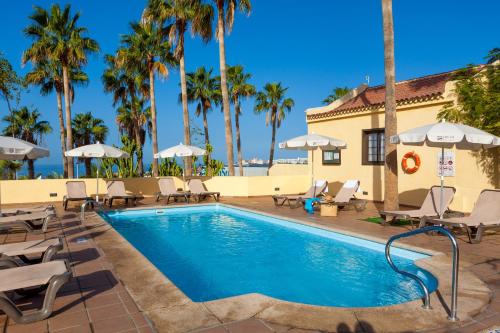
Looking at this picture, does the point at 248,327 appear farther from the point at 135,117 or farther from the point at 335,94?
the point at 335,94

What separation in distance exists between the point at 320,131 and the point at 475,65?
22.9ft

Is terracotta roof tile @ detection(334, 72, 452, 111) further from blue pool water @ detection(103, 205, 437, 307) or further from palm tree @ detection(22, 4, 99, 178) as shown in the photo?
palm tree @ detection(22, 4, 99, 178)

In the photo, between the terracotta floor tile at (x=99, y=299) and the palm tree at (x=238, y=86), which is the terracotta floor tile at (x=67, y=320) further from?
the palm tree at (x=238, y=86)

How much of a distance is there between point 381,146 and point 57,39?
18584mm

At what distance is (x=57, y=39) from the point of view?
2067 centimetres

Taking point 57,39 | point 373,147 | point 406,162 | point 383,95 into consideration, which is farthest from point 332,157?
point 57,39

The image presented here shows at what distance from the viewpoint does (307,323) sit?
11.8ft

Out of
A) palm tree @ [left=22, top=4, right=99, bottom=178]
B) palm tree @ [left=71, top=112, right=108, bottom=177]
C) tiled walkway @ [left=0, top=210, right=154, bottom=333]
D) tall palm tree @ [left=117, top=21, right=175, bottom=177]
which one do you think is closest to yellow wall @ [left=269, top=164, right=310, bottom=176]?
tall palm tree @ [left=117, top=21, right=175, bottom=177]

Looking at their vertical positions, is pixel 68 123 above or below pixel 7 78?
below

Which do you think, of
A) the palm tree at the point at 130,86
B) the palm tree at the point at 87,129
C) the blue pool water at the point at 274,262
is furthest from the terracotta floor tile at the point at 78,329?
the palm tree at the point at 87,129

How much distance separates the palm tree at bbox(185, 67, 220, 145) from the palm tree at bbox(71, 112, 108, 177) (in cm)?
911

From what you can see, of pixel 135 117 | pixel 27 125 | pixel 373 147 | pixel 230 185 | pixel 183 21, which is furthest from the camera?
pixel 135 117

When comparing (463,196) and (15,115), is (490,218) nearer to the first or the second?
(463,196)

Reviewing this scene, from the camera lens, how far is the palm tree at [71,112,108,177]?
3428 centimetres
